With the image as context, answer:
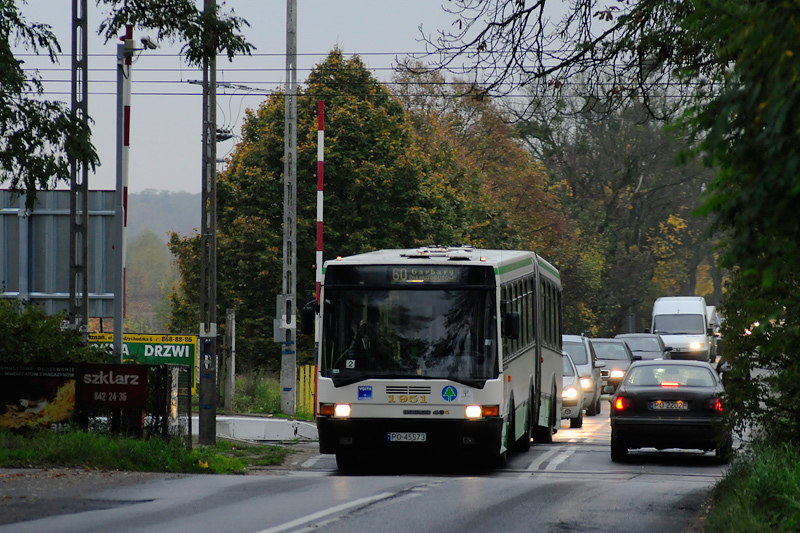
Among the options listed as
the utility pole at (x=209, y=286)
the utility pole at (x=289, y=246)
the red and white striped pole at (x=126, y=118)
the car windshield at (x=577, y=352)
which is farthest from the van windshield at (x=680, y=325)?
the red and white striped pole at (x=126, y=118)

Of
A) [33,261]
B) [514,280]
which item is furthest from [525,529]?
[33,261]

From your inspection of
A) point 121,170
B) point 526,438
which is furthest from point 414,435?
point 121,170

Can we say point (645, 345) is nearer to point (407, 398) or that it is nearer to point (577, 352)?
point (577, 352)

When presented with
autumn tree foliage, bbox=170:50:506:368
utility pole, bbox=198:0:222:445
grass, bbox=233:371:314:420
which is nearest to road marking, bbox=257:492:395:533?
utility pole, bbox=198:0:222:445

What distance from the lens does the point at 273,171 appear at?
3747cm

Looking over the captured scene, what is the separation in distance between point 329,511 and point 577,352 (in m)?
20.1

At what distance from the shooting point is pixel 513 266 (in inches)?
695

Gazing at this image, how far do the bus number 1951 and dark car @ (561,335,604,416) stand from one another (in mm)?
14332

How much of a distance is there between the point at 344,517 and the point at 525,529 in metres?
1.51

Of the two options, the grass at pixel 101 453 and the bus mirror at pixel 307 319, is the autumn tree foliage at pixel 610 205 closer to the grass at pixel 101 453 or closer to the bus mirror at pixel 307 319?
the bus mirror at pixel 307 319

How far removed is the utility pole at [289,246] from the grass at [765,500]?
17442mm

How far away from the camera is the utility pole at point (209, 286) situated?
70.0ft

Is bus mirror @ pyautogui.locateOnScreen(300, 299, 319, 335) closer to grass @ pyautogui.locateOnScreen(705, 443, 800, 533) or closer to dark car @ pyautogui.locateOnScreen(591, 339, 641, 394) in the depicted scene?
grass @ pyautogui.locateOnScreen(705, 443, 800, 533)

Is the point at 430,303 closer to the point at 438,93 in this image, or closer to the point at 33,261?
the point at 33,261
